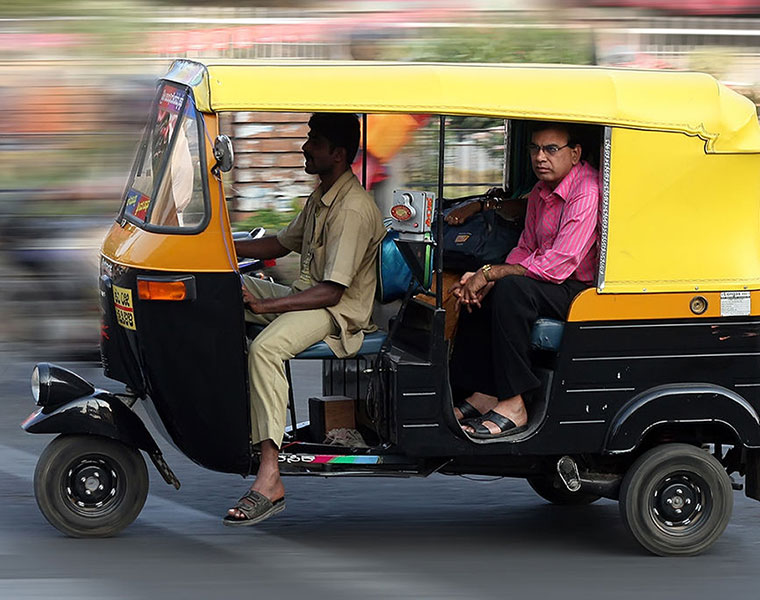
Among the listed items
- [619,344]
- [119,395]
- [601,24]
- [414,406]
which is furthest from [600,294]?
[601,24]

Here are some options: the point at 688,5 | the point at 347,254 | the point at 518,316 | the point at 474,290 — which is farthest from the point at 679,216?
the point at 688,5

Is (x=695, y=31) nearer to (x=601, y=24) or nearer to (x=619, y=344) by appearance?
(x=601, y=24)


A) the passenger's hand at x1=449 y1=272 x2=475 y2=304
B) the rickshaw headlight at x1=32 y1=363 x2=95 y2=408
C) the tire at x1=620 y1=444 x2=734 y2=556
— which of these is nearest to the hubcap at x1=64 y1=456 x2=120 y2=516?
the rickshaw headlight at x1=32 y1=363 x2=95 y2=408

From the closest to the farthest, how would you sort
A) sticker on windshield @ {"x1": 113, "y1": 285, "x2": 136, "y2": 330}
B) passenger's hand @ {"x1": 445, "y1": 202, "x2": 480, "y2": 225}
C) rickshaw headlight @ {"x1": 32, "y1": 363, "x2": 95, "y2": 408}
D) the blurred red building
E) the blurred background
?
sticker on windshield @ {"x1": 113, "y1": 285, "x2": 136, "y2": 330} → rickshaw headlight @ {"x1": 32, "y1": 363, "x2": 95, "y2": 408} → passenger's hand @ {"x1": 445, "y1": 202, "x2": 480, "y2": 225} → the blurred background → the blurred red building

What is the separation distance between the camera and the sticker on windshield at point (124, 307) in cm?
514

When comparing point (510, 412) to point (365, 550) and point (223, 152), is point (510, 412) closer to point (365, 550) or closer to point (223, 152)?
point (365, 550)

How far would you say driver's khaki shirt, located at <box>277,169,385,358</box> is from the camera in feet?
17.6

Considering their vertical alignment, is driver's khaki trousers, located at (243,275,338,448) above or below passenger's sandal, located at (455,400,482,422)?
above

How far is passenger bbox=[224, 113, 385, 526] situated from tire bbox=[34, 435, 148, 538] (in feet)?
1.51

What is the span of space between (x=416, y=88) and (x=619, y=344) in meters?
1.31

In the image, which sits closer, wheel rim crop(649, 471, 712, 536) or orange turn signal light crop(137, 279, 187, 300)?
orange turn signal light crop(137, 279, 187, 300)

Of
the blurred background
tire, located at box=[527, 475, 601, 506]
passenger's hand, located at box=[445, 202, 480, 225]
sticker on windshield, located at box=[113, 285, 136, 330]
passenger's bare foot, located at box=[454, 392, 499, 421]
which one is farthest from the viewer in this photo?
the blurred background

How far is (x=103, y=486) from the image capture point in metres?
5.40

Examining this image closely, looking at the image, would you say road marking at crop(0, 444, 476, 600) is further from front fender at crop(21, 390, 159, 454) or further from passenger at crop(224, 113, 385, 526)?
front fender at crop(21, 390, 159, 454)
